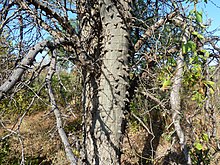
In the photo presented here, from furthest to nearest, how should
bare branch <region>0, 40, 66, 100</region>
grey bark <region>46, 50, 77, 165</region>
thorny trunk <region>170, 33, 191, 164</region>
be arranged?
thorny trunk <region>170, 33, 191, 164</region>
grey bark <region>46, 50, 77, 165</region>
bare branch <region>0, 40, 66, 100</region>

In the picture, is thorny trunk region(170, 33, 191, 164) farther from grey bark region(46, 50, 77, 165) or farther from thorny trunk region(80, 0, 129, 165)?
grey bark region(46, 50, 77, 165)

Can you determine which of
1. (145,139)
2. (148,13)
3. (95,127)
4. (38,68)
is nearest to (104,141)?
(95,127)

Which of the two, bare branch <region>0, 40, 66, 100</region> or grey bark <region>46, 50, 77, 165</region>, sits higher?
bare branch <region>0, 40, 66, 100</region>

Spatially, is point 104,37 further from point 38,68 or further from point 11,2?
point 11,2

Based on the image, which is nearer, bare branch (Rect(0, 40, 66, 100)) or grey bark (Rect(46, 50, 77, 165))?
bare branch (Rect(0, 40, 66, 100))

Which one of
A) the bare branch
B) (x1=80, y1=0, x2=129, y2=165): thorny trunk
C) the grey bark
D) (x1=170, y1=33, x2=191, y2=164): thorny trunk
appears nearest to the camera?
the bare branch

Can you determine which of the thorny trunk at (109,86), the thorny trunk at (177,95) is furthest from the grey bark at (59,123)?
the thorny trunk at (177,95)

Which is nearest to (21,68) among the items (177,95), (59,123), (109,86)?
(59,123)

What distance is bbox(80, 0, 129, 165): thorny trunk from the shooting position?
181 cm

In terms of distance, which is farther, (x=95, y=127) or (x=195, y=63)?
(x=95, y=127)

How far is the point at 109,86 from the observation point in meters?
1.84

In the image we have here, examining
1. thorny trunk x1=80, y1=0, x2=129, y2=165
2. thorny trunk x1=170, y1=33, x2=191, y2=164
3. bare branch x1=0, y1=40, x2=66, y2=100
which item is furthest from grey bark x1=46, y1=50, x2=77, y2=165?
thorny trunk x1=170, y1=33, x2=191, y2=164

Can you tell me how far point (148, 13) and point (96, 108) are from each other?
1318mm

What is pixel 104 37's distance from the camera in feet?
6.23
